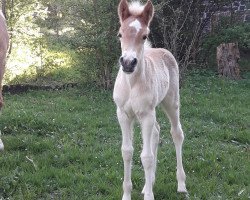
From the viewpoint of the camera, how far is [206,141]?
6.26 metres

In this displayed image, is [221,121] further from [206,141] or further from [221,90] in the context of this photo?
[221,90]

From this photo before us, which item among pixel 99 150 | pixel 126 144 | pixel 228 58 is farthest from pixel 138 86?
pixel 228 58

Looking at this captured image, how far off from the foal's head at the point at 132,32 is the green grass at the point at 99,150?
5.19 ft

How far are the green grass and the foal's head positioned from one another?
158 centimetres

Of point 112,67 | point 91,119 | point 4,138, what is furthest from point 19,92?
point 4,138

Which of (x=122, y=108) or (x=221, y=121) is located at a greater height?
(x=122, y=108)

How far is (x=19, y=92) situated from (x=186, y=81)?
404 centimetres

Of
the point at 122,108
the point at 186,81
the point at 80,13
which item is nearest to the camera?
the point at 122,108

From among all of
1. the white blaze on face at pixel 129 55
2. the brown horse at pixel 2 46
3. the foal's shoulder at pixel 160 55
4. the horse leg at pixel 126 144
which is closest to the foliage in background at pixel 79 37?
the brown horse at pixel 2 46

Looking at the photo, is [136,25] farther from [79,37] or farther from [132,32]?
[79,37]

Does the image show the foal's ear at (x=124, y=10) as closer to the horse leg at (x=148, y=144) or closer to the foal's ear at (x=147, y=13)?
the foal's ear at (x=147, y=13)

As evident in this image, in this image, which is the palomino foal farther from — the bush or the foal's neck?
the bush

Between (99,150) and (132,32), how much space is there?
8.26 feet

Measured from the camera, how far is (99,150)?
582 centimetres
